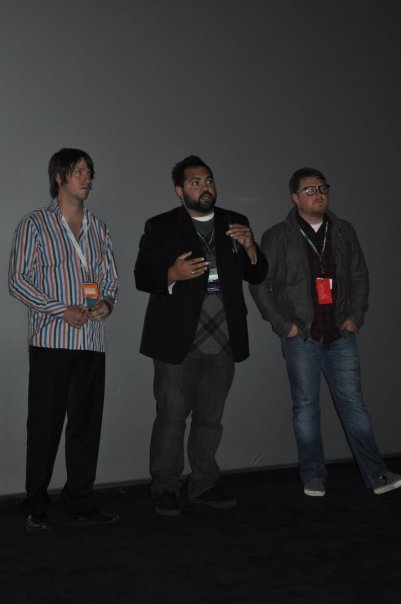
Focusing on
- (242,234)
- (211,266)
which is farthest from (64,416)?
(242,234)

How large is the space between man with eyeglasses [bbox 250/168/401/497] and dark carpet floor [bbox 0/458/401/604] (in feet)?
0.66

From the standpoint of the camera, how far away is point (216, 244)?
136 inches

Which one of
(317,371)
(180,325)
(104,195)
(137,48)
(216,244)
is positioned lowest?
(317,371)

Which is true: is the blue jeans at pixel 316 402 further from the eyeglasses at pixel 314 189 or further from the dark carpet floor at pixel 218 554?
the eyeglasses at pixel 314 189

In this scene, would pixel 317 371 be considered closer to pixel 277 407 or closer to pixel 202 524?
pixel 277 407

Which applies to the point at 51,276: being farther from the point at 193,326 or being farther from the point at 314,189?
the point at 314,189

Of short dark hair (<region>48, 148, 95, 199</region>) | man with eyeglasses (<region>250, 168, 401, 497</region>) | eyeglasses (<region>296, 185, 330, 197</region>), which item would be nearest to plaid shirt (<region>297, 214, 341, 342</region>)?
man with eyeglasses (<region>250, 168, 401, 497</region>)

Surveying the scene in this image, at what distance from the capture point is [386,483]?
3.57 m

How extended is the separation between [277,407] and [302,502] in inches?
33.0

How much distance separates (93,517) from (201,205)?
147 centimetres

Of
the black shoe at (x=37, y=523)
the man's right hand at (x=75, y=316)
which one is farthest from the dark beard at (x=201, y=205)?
the black shoe at (x=37, y=523)

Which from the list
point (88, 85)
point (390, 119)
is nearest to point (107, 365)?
point (88, 85)

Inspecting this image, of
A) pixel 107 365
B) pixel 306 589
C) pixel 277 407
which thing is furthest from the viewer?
pixel 277 407

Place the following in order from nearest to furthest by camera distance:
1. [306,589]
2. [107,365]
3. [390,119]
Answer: [306,589] → [107,365] → [390,119]
